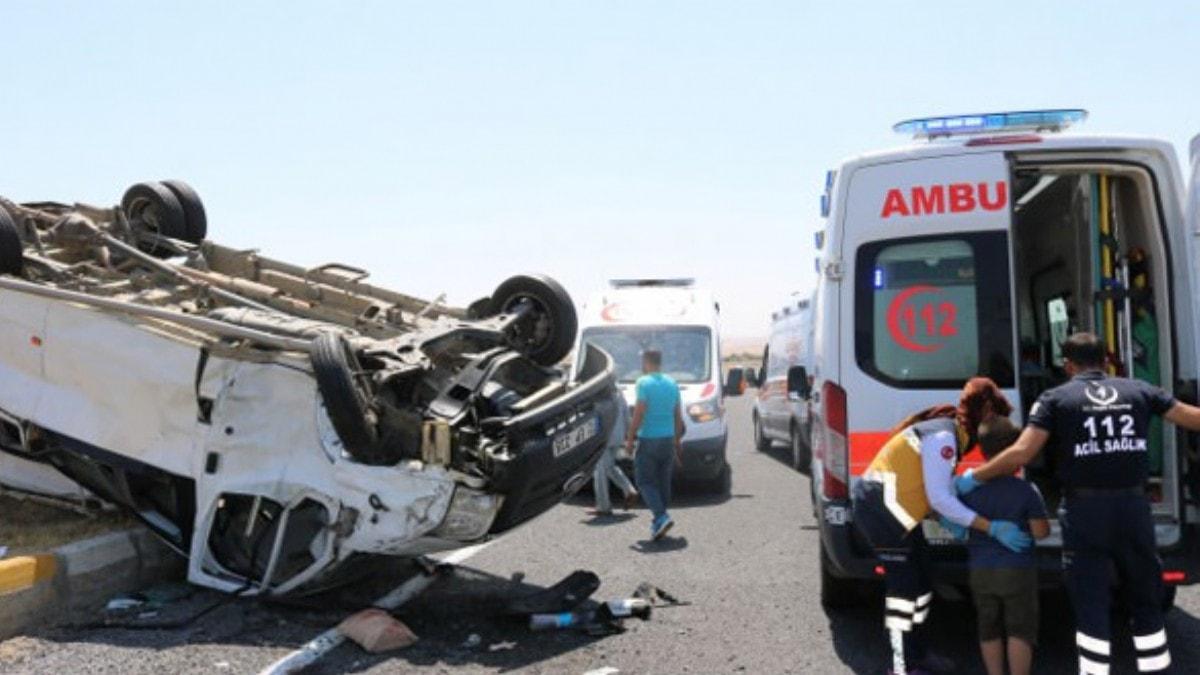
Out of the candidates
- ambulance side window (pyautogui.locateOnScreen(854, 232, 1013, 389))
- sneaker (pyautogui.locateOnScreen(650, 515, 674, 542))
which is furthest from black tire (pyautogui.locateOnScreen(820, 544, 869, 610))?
sneaker (pyautogui.locateOnScreen(650, 515, 674, 542))

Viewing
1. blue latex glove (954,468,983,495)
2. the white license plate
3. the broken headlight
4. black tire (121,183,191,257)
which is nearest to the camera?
blue latex glove (954,468,983,495)

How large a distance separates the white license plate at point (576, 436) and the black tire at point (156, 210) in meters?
4.16

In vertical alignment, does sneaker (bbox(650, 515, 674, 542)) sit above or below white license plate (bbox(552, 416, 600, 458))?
below

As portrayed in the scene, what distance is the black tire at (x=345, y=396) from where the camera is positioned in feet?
19.1

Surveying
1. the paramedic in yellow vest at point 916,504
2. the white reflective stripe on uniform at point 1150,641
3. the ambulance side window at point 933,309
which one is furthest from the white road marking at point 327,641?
the white reflective stripe on uniform at point 1150,641

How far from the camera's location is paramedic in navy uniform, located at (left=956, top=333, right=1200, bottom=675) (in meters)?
4.59

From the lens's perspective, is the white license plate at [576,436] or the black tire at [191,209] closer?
the white license plate at [576,436]

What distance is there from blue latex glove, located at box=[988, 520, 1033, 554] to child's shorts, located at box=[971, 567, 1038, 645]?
0.09 m

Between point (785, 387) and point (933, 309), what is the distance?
9017mm

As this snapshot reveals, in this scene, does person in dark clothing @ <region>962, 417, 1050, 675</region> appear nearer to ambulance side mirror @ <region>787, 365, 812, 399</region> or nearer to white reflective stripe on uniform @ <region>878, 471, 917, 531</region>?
white reflective stripe on uniform @ <region>878, 471, 917, 531</region>

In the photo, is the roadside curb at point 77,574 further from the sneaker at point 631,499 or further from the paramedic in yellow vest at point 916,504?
the sneaker at point 631,499

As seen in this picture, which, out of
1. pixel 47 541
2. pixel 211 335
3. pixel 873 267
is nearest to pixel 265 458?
pixel 211 335

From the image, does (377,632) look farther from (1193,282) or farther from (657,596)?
(1193,282)

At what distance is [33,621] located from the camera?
6.20 m
